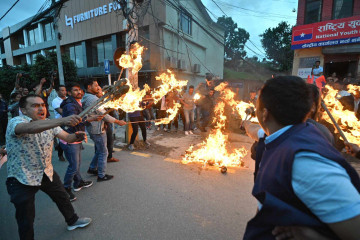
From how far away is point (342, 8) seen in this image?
1169 cm

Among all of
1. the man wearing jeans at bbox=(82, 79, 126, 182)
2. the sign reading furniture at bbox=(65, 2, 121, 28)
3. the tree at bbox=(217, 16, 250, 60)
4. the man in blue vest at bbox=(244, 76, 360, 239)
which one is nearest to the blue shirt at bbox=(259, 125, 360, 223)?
the man in blue vest at bbox=(244, 76, 360, 239)

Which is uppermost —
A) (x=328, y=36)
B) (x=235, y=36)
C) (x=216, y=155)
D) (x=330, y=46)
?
(x=235, y=36)

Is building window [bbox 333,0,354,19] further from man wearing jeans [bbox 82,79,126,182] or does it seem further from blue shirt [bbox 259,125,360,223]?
blue shirt [bbox 259,125,360,223]

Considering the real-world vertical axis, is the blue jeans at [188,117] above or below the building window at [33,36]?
below

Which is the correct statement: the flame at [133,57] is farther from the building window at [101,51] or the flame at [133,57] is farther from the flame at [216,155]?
the building window at [101,51]

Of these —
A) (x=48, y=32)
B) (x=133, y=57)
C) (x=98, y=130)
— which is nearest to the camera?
(x=98, y=130)

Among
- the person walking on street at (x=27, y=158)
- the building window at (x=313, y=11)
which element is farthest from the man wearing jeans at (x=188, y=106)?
the building window at (x=313, y=11)

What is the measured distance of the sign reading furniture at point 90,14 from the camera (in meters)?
15.5

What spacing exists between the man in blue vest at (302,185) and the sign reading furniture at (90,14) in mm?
16707

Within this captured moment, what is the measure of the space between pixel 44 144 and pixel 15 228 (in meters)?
1.63

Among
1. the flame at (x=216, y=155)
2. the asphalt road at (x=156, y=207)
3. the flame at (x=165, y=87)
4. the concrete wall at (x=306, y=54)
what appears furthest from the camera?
the concrete wall at (x=306, y=54)

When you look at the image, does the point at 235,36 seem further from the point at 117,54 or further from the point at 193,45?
Answer: the point at 117,54

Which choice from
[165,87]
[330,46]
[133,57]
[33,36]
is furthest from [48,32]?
[330,46]

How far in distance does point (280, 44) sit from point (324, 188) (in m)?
31.9
